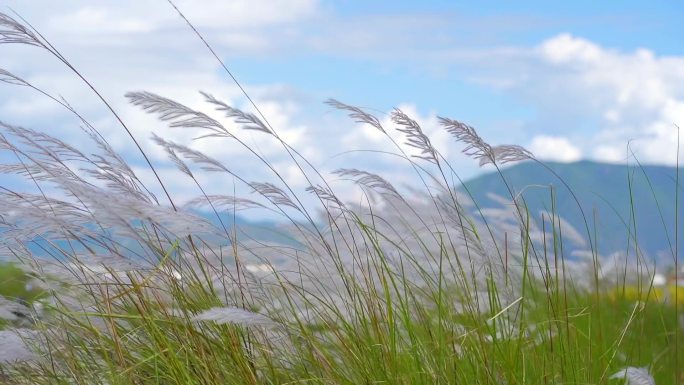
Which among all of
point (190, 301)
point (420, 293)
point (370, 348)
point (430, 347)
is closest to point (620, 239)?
point (420, 293)

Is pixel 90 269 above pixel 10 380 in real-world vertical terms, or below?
above

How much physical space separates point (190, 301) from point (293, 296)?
0.39 meters

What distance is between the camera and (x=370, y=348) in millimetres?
2350

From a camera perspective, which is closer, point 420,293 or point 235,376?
point 235,376

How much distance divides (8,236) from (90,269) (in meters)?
0.36

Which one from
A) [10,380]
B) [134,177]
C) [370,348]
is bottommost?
[10,380]

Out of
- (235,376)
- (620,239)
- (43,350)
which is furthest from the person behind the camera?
(620,239)

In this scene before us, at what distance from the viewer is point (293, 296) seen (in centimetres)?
277

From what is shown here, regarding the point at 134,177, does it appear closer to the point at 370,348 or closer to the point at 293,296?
the point at 293,296

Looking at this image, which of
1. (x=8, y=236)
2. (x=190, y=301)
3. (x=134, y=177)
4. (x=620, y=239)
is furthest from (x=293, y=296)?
(x=620, y=239)

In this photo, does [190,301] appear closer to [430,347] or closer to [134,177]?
[134,177]

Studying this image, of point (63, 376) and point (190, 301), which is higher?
point (190, 301)

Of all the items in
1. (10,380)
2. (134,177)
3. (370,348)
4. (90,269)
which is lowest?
(10,380)

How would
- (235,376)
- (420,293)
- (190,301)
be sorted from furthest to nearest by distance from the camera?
(420,293) < (190,301) < (235,376)
